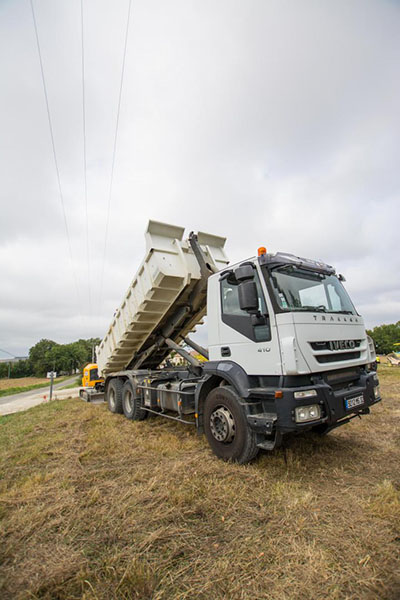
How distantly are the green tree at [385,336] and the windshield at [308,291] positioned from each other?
102156 millimetres

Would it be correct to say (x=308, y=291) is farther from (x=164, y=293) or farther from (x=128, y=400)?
(x=128, y=400)

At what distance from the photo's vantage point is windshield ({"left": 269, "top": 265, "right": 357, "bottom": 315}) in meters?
3.63

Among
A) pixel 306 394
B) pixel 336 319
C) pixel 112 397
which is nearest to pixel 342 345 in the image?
pixel 336 319

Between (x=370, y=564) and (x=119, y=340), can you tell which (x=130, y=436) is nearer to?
(x=119, y=340)

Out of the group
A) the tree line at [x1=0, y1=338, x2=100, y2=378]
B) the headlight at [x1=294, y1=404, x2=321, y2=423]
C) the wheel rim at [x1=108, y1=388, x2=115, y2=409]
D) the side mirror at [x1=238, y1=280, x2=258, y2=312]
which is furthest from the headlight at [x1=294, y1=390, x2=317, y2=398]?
the tree line at [x1=0, y1=338, x2=100, y2=378]

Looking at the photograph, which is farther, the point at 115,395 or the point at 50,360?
the point at 50,360

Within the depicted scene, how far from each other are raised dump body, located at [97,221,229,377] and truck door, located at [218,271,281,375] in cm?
127

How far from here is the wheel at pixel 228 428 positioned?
3.54 meters

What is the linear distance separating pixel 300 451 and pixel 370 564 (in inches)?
86.2

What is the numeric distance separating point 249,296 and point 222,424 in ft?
5.87

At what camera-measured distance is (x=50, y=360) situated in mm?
92188

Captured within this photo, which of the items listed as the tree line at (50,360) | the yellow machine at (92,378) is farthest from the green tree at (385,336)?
the yellow machine at (92,378)

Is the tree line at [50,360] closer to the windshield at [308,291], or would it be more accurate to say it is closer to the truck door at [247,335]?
the truck door at [247,335]

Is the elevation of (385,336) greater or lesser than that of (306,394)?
greater
